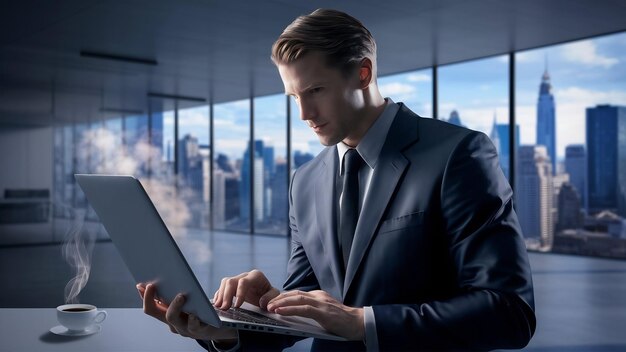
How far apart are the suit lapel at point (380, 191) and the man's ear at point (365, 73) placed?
0.10 m

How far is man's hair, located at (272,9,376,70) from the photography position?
0.94m

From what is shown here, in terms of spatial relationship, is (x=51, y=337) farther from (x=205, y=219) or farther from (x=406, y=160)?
(x=205, y=219)

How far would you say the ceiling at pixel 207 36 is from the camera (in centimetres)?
495

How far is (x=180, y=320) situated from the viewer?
0.89 meters

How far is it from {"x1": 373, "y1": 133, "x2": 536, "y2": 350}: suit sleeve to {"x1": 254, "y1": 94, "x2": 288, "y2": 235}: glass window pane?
8.61 metres

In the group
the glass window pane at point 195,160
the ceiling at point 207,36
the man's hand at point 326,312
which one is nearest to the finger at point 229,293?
the man's hand at point 326,312

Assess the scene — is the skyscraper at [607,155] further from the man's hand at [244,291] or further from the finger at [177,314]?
the finger at [177,314]

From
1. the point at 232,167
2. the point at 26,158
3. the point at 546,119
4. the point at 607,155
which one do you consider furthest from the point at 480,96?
the point at 26,158

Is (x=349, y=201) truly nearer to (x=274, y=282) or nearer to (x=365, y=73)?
(x=365, y=73)

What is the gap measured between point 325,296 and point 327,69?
1.22ft

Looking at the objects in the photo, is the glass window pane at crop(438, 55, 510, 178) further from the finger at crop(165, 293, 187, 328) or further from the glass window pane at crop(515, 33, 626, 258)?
the finger at crop(165, 293, 187, 328)


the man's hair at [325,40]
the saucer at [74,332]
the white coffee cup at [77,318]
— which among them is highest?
the man's hair at [325,40]

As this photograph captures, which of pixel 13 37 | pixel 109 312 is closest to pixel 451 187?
pixel 109 312

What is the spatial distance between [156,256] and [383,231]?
1.16 ft
